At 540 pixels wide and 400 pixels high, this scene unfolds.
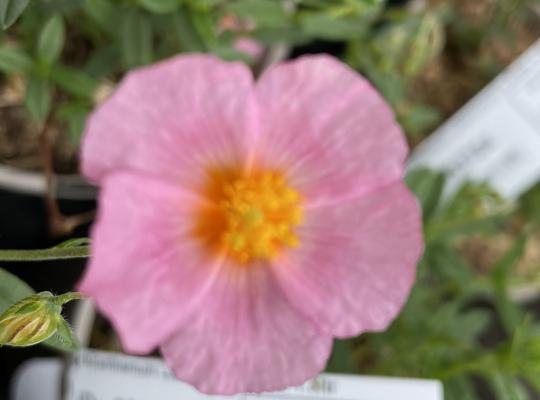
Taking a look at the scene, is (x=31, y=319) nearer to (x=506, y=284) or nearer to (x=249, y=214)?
(x=249, y=214)

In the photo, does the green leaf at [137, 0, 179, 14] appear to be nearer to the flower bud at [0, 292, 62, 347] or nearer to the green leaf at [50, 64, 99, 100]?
the green leaf at [50, 64, 99, 100]

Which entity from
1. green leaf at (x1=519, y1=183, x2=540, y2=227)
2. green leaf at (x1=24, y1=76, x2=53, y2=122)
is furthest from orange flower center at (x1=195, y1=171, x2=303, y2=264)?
green leaf at (x1=519, y1=183, x2=540, y2=227)

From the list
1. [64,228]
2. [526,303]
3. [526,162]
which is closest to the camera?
[64,228]

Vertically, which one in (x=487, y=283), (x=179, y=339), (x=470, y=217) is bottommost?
(x=487, y=283)

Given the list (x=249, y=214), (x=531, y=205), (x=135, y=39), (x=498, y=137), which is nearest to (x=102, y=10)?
(x=135, y=39)

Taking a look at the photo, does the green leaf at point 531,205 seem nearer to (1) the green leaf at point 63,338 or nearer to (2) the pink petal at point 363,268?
(2) the pink petal at point 363,268

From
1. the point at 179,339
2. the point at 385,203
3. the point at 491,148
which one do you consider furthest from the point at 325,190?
the point at 491,148

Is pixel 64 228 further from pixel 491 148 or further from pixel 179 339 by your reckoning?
pixel 491 148

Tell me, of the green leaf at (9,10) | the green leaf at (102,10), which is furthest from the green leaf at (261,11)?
the green leaf at (9,10)
